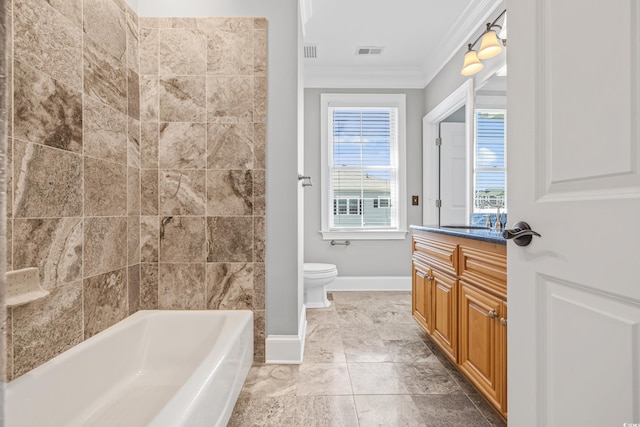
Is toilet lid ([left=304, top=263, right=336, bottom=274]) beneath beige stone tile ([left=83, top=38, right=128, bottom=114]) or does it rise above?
beneath

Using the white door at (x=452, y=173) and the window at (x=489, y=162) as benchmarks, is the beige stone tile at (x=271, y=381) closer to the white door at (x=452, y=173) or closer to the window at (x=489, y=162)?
the window at (x=489, y=162)

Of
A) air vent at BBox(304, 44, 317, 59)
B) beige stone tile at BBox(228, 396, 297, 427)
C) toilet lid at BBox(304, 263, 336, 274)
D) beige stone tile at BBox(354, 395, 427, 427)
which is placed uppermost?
air vent at BBox(304, 44, 317, 59)

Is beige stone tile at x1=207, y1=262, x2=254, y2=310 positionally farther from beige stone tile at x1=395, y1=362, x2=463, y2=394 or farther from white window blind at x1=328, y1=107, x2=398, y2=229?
white window blind at x1=328, y1=107, x2=398, y2=229

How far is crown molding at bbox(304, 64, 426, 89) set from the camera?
3.93 meters

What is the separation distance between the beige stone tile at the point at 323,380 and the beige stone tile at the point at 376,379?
0.05 m

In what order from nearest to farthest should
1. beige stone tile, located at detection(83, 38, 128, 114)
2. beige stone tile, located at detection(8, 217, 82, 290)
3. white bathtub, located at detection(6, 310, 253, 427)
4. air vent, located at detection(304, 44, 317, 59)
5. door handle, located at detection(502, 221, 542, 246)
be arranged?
1. door handle, located at detection(502, 221, 542, 246)
2. white bathtub, located at detection(6, 310, 253, 427)
3. beige stone tile, located at detection(8, 217, 82, 290)
4. beige stone tile, located at detection(83, 38, 128, 114)
5. air vent, located at detection(304, 44, 317, 59)

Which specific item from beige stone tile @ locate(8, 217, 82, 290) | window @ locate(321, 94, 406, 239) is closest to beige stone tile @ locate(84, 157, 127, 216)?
beige stone tile @ locate(8, 217, 82, 290)

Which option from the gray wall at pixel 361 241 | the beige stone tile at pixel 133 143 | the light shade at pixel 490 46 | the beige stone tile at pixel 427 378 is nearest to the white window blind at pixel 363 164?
the gray wall at pixel 361 241

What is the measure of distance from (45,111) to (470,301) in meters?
2.04

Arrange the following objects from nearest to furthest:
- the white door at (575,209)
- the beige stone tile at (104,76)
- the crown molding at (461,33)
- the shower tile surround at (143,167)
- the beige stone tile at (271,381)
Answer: the white door at (575,209) → the shower tile surround at (143,167) → the beige stone tile at (104,76) → the beige stone tile at (271,381) → the crown molding at (461,33)

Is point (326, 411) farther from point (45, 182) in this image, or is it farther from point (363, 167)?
point (363, 167)

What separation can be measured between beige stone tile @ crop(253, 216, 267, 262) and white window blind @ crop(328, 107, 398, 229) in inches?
80.2

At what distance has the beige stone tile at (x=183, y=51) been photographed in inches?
79.3

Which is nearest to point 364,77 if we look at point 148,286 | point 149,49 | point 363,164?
point 363,164
